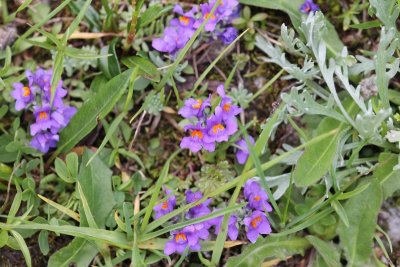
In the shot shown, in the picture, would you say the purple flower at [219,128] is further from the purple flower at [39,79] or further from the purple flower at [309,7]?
the purple flower at [39,79]

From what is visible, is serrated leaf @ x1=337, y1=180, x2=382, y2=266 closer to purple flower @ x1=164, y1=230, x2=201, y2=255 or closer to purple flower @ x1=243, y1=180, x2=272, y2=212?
purple flower @ x1=243, y1=180, x2=272, y2=212

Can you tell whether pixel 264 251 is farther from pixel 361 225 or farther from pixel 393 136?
pixel 393 136

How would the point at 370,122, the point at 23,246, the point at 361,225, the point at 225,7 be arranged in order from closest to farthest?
the point at 370,122 → the point at 23,246 → the point at 361,225 → the point at 225,7

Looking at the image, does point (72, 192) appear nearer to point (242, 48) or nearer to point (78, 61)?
point (78, 61)

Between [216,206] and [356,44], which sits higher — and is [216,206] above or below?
below

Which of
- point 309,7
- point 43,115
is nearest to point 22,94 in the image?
point 43,115

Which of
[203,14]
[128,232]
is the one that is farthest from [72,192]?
[203,14]
